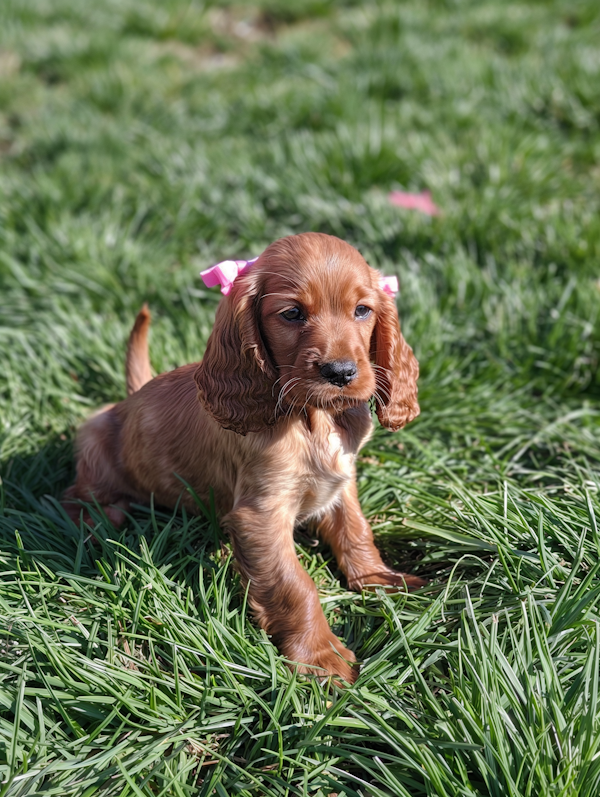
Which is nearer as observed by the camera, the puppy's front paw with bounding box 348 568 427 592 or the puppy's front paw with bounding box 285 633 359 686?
the puppy's front paw with bounding box 285 633 359 686

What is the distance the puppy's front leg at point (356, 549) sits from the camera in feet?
8.30

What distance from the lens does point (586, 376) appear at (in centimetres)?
342

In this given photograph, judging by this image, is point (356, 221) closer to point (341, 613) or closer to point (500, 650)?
point (341, 613)

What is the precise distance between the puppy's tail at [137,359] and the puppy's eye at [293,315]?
3.31ft

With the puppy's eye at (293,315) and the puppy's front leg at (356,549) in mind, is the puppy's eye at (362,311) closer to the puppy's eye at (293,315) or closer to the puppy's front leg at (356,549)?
the puppy's eye at (293,315)

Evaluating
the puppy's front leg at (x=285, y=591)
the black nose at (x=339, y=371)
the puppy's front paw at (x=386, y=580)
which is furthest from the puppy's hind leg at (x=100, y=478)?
Result: the black nose at (x=339, y=371)

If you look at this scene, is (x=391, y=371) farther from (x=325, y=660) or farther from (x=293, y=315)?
(x=325, y=660)

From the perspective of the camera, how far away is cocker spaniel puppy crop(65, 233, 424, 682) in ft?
6.69

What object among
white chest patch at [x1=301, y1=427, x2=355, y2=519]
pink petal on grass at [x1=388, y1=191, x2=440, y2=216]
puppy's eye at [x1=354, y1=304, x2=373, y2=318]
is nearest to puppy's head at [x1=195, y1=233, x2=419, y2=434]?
puppy's eye at [x1=354, y1=304, x2=373, y2=318]

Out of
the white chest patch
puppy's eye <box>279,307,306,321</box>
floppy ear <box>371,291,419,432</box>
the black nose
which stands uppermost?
puppy's eye <box>279,307,306,321</box>

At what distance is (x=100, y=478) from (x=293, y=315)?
1214mm

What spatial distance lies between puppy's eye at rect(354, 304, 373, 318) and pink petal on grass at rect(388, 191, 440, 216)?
2490 millimetres

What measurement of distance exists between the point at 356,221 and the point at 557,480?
2176 millimetres

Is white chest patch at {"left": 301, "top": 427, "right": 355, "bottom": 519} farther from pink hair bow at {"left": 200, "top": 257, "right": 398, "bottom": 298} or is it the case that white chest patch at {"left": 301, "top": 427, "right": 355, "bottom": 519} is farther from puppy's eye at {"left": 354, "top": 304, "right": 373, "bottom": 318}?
pink hair bow at {"left": 200, "top": 257, "right": 398, "bottom": 298}
